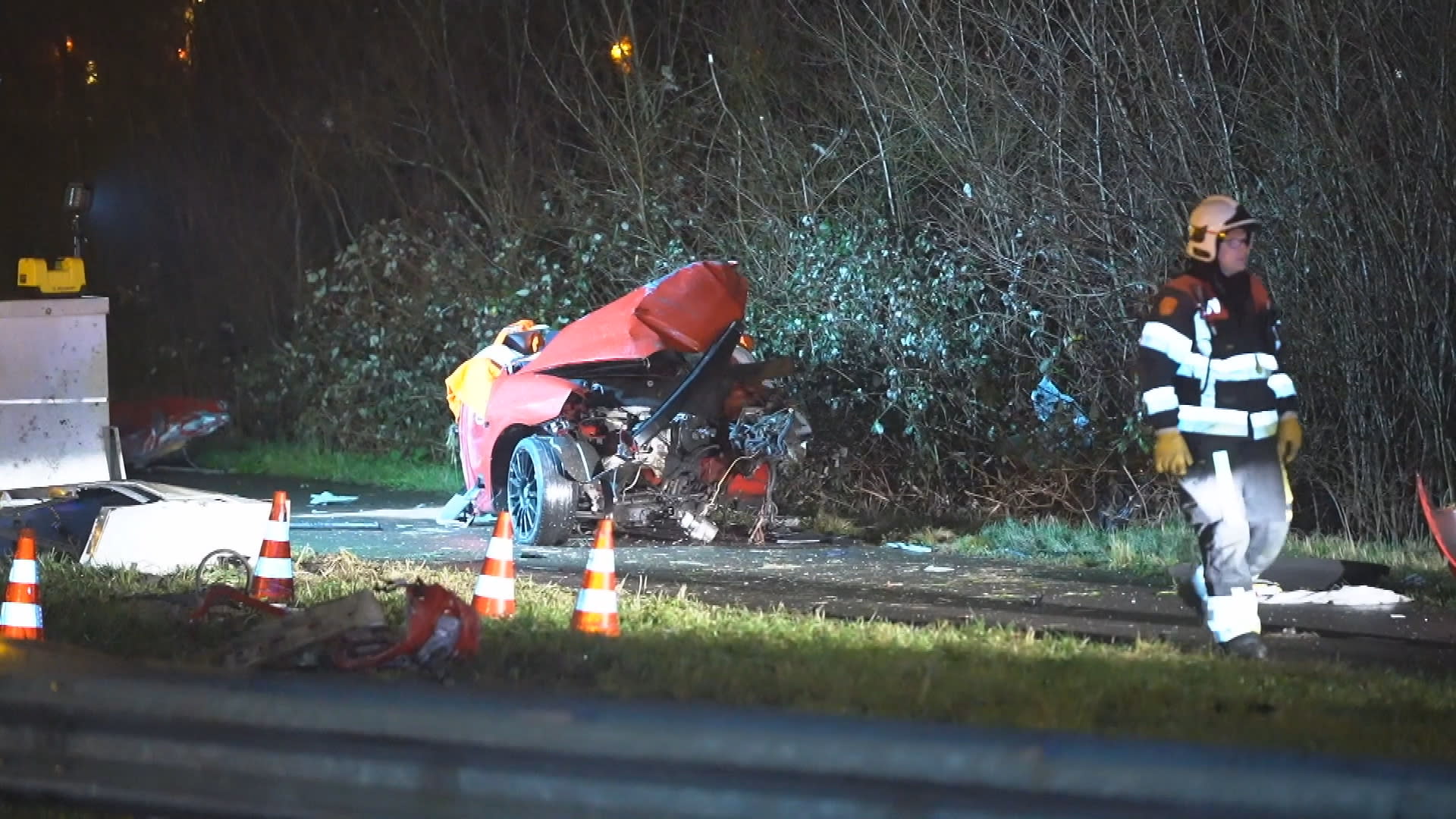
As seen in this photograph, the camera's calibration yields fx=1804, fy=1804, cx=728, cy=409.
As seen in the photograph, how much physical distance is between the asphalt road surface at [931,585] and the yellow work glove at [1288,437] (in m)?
0.83

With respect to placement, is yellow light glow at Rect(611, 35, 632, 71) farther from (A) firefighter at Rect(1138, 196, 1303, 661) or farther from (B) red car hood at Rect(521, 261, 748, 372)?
(A) firefighter at Rect(1138, 196, 1303, 661)

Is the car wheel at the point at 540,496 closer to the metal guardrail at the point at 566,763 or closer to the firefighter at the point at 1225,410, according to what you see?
the firefighter at the point at 1225,410

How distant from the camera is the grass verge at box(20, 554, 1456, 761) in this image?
5.67m

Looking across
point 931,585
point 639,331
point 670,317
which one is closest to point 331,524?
point 639,331

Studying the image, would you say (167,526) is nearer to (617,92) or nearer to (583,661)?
(583,661)

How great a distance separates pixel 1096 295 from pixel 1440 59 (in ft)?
9.32

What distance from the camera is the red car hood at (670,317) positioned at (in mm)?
11352

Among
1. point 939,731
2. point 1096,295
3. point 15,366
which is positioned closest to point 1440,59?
point 1096,295

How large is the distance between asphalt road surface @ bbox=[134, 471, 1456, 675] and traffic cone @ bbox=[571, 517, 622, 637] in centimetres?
160

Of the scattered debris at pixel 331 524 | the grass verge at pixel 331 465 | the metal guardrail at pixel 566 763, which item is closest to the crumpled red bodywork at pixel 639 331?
the scattered debris at pixel 331 524

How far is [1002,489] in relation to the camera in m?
13.9

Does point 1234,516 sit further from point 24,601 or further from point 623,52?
point 623,52

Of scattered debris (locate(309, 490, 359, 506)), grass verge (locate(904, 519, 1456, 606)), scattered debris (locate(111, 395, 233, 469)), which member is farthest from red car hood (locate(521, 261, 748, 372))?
scattered debris (locate(111, 395, 233, 469))

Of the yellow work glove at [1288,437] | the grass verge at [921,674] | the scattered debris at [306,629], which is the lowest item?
the grass verge at [921,674]
